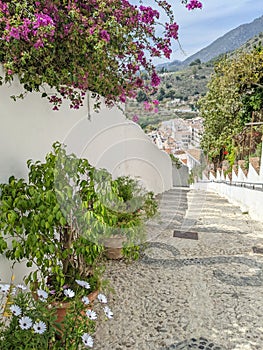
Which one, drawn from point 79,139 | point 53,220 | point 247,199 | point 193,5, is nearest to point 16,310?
point 53,220

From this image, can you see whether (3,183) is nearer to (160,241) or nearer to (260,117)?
(160,241)

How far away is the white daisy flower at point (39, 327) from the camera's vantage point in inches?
74.5

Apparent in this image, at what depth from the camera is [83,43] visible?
8.42ft

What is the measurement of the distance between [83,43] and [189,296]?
8.91 feet

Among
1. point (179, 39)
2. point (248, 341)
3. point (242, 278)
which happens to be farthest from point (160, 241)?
point (179, 39)

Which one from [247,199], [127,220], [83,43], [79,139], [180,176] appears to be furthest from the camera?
[247,199]

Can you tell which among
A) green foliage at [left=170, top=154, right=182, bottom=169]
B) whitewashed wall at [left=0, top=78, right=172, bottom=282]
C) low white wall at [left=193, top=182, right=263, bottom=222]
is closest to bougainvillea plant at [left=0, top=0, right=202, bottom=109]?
whitewashed wall at [left=0, top=78, right=172, bottom=282]

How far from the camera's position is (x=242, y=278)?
387 centimetres

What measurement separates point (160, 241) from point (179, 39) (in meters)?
3.30

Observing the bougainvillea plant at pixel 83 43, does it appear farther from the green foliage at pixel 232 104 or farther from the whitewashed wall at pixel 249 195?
the green foliage at pixel 232 104

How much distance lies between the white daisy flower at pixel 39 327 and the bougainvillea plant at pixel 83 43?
1.71m

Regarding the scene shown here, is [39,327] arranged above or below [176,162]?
below

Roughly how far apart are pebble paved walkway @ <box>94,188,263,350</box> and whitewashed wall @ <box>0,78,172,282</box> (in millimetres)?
1116

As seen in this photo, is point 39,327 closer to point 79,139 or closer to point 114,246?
point 114,246
